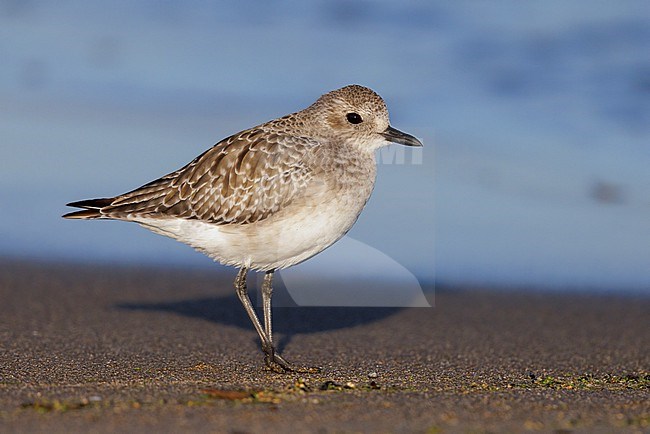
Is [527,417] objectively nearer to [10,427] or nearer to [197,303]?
[10,427]

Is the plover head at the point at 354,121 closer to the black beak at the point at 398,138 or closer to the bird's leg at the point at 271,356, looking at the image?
the black beak at the point at 398,138

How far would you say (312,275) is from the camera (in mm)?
12172

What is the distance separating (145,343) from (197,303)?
95.0 inches

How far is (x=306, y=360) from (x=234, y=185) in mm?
1523

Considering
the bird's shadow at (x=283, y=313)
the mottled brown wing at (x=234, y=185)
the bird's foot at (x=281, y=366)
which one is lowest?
the bird's foot at (x=281, y=366)

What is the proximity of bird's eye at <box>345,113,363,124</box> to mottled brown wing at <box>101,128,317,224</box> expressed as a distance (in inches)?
16.9

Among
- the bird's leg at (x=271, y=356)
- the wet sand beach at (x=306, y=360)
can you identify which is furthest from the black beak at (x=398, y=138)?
the wet sand beach at (x=306, y=360)

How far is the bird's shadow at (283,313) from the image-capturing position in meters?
9.65

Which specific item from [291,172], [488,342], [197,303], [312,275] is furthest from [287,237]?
[312,275]

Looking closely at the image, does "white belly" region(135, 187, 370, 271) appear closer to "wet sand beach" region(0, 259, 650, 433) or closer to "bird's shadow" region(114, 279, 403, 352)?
"wet sand beach" region(0, 259, 650, 433)

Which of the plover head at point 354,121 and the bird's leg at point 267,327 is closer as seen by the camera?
the bird's leg at point 267,327

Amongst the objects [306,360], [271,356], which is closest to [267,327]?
[271,356]

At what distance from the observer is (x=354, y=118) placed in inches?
312

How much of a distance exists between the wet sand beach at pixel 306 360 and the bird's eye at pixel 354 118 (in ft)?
6.28
